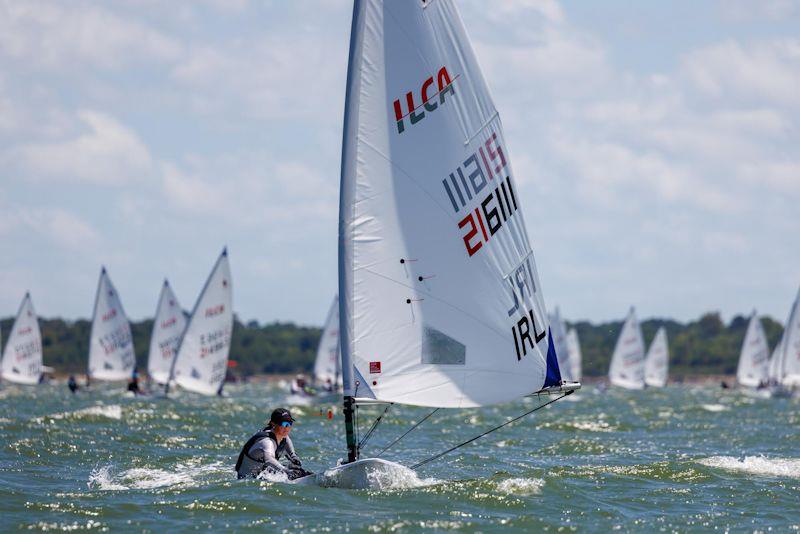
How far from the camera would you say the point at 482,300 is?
1414 cm

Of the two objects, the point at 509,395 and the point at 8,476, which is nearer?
the point at 509,395

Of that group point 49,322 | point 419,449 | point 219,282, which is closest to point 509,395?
point 419,449

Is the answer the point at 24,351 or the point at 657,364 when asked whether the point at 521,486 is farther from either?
the point at 657,364

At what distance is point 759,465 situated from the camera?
61.7 ft

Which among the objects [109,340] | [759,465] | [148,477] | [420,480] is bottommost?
[759,465]

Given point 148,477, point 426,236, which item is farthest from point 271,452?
point 426,236

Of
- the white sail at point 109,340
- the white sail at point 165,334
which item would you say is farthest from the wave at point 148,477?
the white sail at point 109,340

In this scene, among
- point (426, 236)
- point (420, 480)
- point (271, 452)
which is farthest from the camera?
point (420, 480)

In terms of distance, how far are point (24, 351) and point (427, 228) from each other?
50.0m

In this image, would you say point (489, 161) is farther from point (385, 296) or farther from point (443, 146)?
point (385, 296)

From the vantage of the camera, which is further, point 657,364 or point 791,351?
point 657,364

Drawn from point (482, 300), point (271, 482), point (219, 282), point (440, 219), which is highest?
point (219, 282)

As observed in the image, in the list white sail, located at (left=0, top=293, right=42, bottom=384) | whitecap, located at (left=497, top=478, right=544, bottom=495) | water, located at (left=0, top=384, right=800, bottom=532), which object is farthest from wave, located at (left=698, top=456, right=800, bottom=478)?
white sail, located at (left=0, top=293, right=42, bottom=384)

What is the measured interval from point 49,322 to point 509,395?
12440cm
